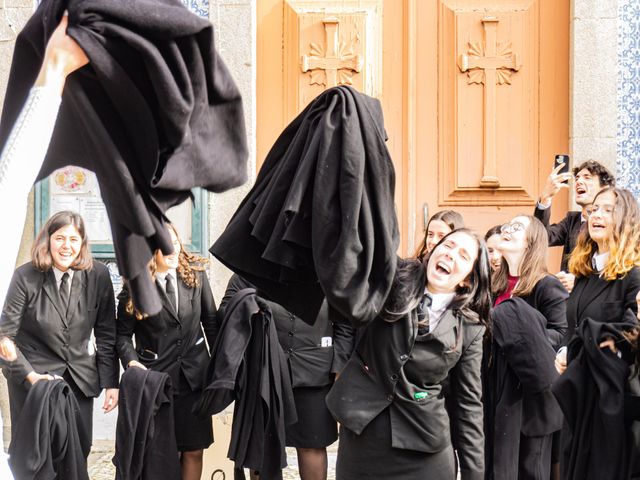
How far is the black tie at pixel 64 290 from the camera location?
203 inches

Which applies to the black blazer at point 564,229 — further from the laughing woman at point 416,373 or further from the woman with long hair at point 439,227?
the laughing woman at point 416,373

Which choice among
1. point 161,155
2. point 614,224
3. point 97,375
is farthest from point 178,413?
point 161,155

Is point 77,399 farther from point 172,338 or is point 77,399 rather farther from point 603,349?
point 603,349

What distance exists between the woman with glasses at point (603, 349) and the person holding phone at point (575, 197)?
667mm

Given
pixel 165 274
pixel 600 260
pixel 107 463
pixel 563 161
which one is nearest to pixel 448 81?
pixel 563 161

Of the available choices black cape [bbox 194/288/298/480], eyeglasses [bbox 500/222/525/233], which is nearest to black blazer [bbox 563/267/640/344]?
eyeglasses [bbox 500/222/525/233]

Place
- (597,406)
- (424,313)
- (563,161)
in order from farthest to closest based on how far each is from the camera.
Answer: (563,161) < (597,406) < (424,313)

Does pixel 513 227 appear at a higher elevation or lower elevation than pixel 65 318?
higher

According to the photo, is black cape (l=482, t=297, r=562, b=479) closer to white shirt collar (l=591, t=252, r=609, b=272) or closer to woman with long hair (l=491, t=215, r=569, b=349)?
woman with long hair (l=491, t=215, r=569, b=349)

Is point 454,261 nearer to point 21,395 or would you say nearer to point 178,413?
point 178,413

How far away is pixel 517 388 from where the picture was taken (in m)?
4.70

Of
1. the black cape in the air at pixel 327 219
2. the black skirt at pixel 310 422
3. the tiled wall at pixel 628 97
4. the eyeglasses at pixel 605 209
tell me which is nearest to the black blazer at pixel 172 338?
the black skirt at pixel 310 422

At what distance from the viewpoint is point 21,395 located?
16.2 feet

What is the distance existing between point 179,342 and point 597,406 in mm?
2211
